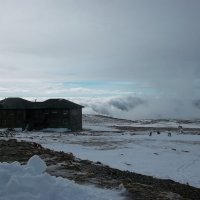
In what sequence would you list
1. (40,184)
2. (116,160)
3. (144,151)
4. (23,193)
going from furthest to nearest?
(144,151), (116,160), (40,184), (23,193)

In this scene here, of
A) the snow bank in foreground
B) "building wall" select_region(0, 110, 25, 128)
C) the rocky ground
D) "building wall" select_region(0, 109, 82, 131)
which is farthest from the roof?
the snow bank in foreground

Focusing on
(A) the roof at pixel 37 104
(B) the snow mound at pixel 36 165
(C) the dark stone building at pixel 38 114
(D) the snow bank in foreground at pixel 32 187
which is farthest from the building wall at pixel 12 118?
(D) the snow bank in foreground at pixel 32 187

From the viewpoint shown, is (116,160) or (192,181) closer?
(192,181)

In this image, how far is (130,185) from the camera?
12.7 metres

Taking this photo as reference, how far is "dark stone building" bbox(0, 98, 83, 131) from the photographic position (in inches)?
2296

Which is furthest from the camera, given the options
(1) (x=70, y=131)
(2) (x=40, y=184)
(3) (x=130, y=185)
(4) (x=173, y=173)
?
(1) (x=70, y=131)

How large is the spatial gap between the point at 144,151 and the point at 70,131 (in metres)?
Result: 26.0

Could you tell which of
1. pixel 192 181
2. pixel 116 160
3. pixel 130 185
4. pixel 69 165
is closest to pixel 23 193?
pixel 130 185

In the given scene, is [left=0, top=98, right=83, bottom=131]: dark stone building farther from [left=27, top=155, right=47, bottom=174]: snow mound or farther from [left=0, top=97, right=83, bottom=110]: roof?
[left=27, top=155, right=47, bottom=174]: snow mound

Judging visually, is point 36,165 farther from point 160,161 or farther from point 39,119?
point 39,119

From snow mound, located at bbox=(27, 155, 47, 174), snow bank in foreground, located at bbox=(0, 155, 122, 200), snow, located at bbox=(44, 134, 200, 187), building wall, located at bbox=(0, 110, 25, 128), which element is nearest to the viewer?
snow bank in foreground, located at bbox=(0, 155, 122, 200)

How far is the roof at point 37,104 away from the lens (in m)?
58.4

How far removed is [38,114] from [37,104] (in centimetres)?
135

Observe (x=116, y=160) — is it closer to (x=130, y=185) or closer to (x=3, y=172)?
(x=130, y=185)
